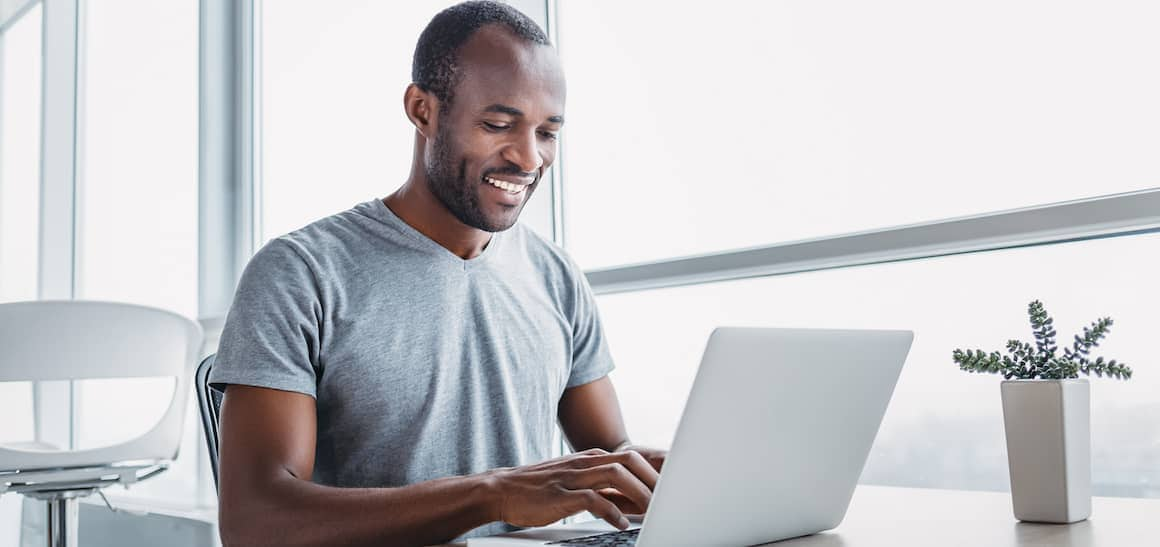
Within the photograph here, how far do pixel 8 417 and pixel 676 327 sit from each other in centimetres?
266

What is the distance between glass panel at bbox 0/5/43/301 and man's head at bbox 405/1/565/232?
9.27 feet

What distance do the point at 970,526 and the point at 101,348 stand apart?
1.96 m

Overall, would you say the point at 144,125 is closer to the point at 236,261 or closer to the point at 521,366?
the point at 236,261

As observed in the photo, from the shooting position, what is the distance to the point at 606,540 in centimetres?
89

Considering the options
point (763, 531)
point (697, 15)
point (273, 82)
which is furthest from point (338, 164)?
point (763, 531)

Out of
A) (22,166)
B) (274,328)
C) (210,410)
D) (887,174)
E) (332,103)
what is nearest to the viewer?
(274,328)

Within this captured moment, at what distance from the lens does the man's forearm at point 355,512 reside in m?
0.97

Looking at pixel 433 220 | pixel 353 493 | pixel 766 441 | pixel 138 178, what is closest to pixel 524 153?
pixel 433 220

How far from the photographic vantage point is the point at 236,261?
3100 millimetres

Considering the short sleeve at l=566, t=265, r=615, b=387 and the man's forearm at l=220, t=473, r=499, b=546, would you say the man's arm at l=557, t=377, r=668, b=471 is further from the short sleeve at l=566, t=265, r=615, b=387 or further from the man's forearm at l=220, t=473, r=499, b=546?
the man's forearm at l=220, t=473, r=499, b=546

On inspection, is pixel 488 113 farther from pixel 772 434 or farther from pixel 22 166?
pixel 22 166

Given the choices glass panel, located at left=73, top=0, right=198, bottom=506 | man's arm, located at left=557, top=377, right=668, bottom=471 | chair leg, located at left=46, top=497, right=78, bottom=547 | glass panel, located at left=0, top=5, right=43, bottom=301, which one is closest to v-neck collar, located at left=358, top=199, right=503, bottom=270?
man's arm, located at left=557, top=377, right=668, bottom=471

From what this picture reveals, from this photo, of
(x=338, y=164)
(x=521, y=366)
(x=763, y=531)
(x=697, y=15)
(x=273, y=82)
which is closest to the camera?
(x=763, y=531)

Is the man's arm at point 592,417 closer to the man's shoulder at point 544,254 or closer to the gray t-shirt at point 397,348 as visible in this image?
the gray t-shirt at point 397,348
